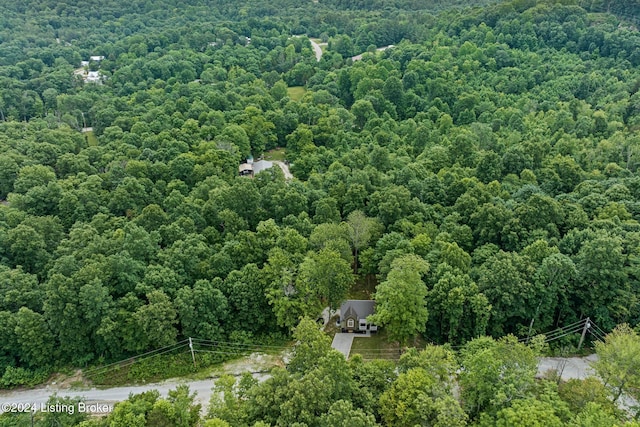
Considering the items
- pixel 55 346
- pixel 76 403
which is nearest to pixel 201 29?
pixel 55 346

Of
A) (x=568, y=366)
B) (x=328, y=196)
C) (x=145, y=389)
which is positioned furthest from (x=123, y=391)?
(x=568, y=366)

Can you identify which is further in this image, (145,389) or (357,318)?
(357,318)

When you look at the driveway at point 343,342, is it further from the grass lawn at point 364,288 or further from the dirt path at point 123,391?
the grass lawn at point 364,288

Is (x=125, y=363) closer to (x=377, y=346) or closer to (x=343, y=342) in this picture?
(x=343, y=342)

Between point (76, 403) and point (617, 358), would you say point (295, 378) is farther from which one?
point (617, 358)

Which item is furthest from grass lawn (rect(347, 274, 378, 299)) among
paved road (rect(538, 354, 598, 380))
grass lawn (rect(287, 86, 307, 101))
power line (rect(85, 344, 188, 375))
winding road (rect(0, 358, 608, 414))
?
grass lawn (rect(287, 86, 307, 101))

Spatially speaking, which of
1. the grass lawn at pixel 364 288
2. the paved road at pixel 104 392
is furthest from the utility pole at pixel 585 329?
the paved road at pixel 104 392
